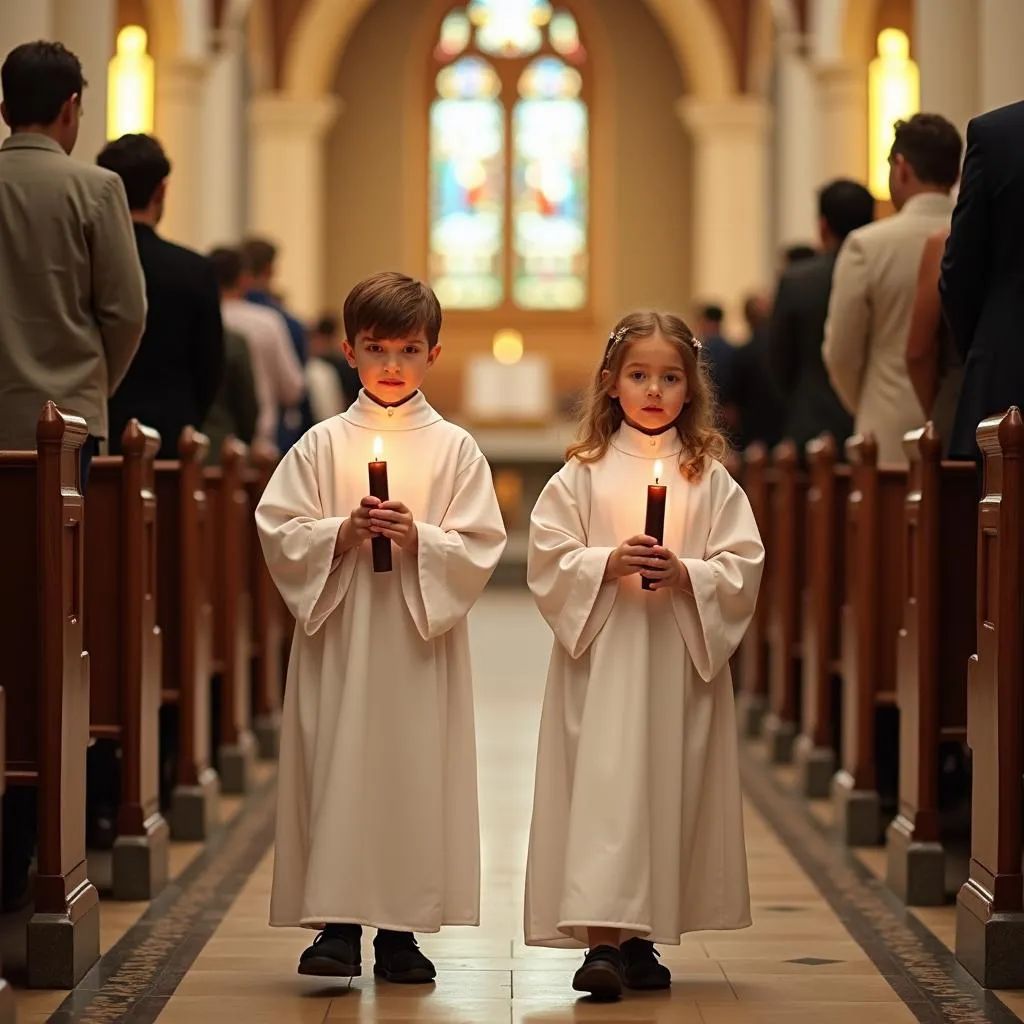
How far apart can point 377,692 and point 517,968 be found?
2.68 feet

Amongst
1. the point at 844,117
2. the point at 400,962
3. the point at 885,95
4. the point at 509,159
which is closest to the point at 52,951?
the point at 400,962

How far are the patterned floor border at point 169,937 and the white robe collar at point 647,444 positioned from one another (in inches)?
58.6

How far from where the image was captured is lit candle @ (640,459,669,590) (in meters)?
3.88

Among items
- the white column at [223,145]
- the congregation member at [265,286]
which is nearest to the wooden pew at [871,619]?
the congregation member at [265,286]

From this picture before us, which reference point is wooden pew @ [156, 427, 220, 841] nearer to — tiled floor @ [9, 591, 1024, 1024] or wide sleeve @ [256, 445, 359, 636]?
tiled floor @ [9, 591, 1024, 1024]

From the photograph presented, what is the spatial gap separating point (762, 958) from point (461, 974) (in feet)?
2.38

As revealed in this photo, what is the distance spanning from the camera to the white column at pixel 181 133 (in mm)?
14781

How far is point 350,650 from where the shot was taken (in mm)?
4230

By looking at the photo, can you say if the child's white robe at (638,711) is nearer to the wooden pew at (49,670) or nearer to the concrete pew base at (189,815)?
the wooden pew at (49,670)

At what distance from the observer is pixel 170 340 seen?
6484 millimetres

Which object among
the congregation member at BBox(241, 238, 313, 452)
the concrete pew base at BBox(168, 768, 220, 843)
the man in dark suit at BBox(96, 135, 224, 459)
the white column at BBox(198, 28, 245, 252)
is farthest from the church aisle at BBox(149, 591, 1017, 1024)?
the white column at BBox(198, 28, 245, 252)

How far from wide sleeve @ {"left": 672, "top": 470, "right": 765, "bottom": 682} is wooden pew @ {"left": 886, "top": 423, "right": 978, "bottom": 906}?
4.31ft

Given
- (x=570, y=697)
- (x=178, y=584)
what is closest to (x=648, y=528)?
(x=570, y=697)

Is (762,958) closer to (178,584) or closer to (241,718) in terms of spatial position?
(178,584)
